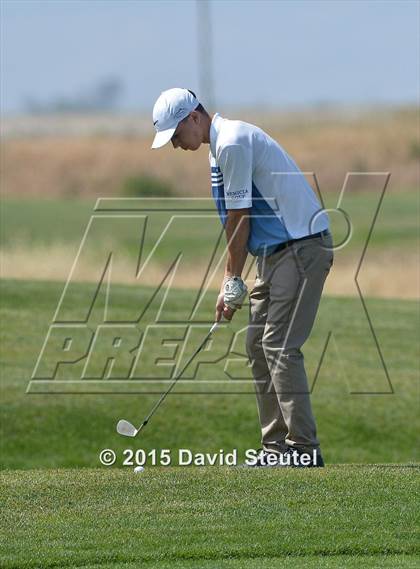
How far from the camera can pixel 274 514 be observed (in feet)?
24.1

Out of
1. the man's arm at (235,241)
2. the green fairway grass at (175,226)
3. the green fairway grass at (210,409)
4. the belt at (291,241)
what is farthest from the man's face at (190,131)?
the green fairway grass at (175,226)

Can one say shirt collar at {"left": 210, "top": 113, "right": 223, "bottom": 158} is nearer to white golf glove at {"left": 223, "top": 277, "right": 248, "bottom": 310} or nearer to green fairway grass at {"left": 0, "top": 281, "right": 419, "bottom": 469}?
white golf glove at {"left": 223, "top": 277, "right": 248, "bottom": 310}

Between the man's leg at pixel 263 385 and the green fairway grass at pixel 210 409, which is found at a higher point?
the man's leg at pixel 263 385

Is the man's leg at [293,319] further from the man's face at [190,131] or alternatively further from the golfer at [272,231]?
the man's face at [190,131]

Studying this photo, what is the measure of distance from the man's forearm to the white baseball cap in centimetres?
64

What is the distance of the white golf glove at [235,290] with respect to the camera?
27.3ft

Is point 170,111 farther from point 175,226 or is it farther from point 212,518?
point 175,226

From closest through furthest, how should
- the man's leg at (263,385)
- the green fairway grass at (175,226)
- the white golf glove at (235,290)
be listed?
the white golf glove at (235,290) < the man's leg at (263,385) < the green fairway grass at (175,226)

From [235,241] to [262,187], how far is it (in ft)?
1.34

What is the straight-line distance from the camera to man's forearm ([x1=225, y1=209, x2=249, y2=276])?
8203 millimetres

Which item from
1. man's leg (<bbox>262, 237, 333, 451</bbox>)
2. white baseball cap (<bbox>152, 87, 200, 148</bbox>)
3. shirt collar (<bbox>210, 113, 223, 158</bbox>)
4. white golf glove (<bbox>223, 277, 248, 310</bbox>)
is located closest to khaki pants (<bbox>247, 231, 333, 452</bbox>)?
man's leg (<bbox>262, 237, 333, 451</bbox>)

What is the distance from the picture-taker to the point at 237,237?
8242 millimetres

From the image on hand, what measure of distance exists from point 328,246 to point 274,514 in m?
2.00

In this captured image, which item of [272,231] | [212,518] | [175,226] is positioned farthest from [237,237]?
[175,226]
